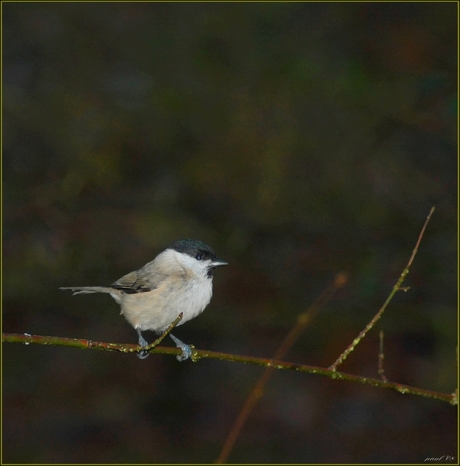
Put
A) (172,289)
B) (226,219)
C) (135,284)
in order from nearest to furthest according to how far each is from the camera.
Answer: (172,289) < (135,284) < (226,219)

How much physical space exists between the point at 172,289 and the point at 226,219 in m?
3.26

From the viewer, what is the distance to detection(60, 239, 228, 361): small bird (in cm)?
331

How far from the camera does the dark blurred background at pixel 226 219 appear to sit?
6371 millimetres

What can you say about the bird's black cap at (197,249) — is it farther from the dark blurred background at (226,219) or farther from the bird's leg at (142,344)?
the dark blurred background at (226,219)

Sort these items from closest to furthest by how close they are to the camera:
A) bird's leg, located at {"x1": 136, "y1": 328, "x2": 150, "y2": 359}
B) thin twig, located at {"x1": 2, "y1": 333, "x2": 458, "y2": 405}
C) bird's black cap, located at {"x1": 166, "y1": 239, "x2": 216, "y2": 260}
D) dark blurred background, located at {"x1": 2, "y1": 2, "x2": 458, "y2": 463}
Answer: thin twig, located at {"x1": 2, "y1": 333, "x2": 458, "y2": 405}, bird's leg, located at {"x1": 136, "y1": 328, "x2": 150, "y2": 359}, bird's black cap, located at {"x1": 166, "y1": 239, "x2": 216, "y2": 260}, dark blurred background, located at {"x1": 2, "y1": 2, "x2": 458, "y2": 463}

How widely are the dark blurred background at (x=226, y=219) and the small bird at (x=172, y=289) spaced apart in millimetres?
2809

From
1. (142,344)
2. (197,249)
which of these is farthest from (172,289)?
(142,344)

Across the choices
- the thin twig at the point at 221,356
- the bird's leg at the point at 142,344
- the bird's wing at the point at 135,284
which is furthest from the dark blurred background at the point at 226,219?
the thin twig at the point at 221,356

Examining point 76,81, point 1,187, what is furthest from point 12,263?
point 76,81

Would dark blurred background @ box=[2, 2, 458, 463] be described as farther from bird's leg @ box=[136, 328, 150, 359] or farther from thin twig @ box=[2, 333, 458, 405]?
thin twig @ box=[2, 333, 458, 405]

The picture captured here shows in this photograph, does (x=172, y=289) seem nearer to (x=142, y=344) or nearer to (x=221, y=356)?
(x=142, y=344)

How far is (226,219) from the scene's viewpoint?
6.58 meters

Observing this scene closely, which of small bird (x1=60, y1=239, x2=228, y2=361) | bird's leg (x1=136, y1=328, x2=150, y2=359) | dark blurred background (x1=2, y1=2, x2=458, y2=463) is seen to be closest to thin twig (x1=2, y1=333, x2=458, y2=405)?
bird's leg (x1=136, y1=328, x2=150, y2=359)

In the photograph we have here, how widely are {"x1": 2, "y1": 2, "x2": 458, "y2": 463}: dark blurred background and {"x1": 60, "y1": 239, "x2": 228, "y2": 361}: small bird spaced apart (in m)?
2.81
